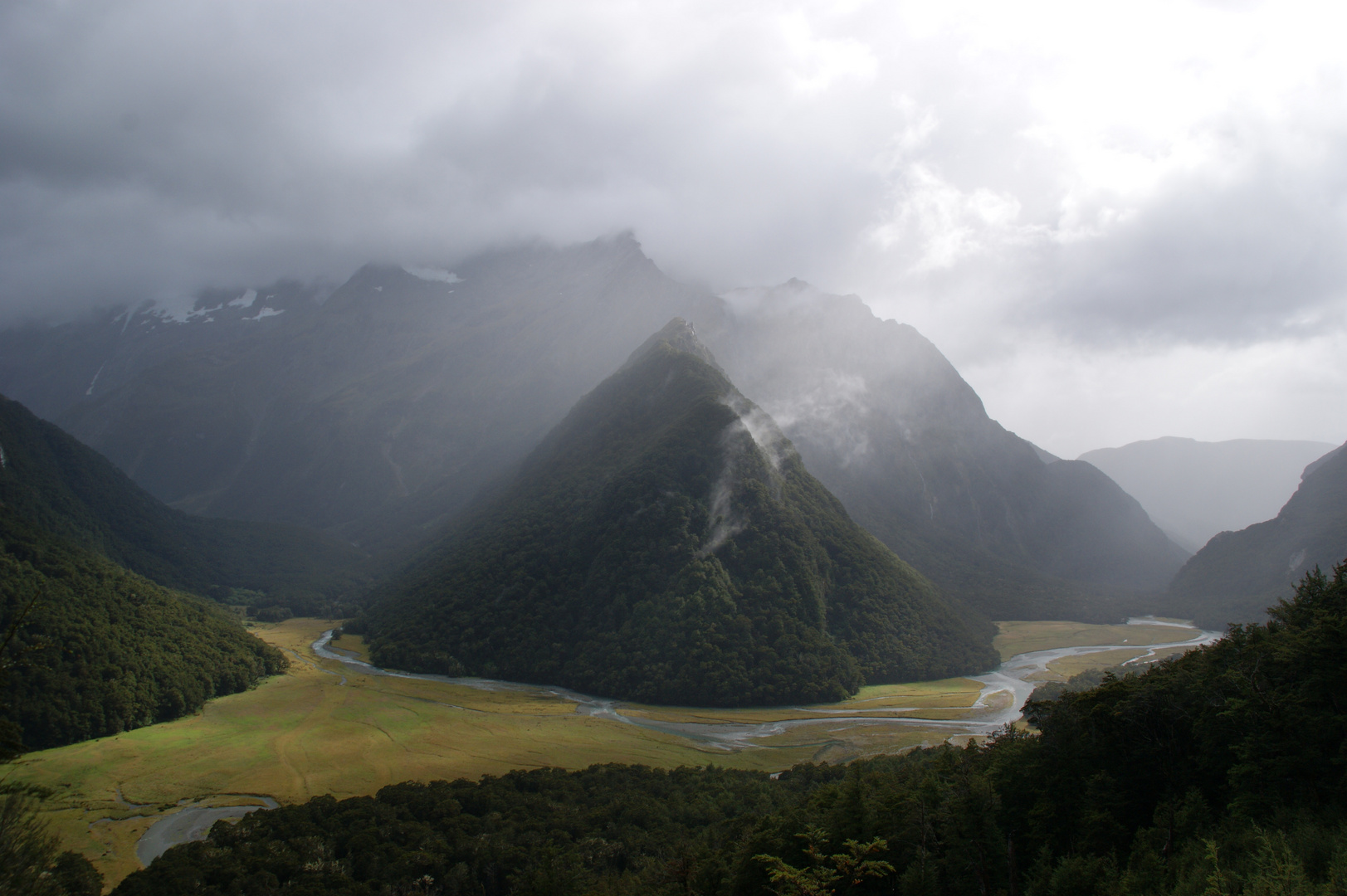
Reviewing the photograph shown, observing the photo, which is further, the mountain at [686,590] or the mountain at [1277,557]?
the mountain at [1277,557]

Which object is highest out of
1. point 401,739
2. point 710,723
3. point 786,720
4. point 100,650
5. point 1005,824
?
point 100,650

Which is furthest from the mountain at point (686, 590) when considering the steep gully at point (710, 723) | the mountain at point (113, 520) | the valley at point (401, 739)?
the mountain at point (113, 520)

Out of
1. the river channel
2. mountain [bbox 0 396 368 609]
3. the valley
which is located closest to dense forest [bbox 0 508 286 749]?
the valley

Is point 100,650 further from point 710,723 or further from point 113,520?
point 113,520

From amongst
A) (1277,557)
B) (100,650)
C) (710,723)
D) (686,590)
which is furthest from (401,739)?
(1277,557)

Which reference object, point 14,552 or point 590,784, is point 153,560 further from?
point 590,784

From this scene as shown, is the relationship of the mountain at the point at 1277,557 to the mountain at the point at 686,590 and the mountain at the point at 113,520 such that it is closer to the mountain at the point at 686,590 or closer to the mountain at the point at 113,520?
the mountain at the point at 686,590
